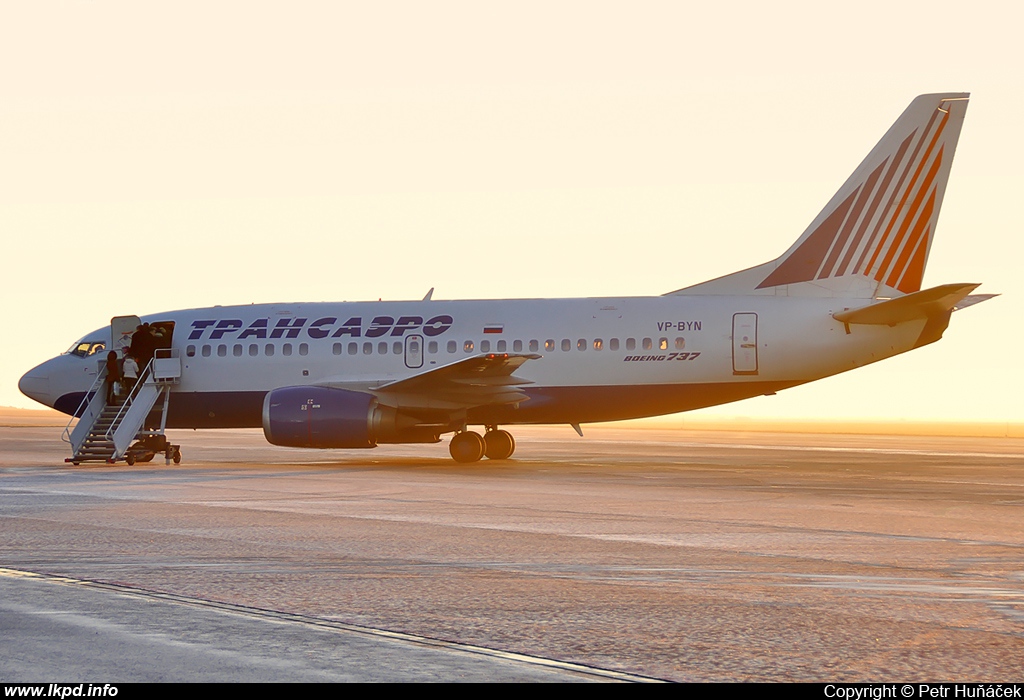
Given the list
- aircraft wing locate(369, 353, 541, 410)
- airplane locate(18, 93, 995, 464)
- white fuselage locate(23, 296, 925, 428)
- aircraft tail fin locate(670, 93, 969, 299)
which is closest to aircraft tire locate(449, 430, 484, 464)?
airplane locate(18, 93, 995, 464)

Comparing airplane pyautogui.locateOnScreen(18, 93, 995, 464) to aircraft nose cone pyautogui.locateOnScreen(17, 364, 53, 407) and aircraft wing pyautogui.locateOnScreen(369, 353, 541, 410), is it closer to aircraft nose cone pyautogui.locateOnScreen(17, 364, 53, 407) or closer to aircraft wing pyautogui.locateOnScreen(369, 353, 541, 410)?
aircraft wing pyautogui.locateOnScreen(369, 353, 541, 410)

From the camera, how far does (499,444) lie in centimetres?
2855

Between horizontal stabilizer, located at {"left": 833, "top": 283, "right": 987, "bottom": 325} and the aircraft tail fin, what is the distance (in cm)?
117

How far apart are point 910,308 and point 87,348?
787 inches

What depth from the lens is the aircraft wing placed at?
25.4 metres

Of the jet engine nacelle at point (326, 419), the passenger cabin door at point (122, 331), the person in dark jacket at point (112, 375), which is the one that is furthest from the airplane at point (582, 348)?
the passenger cabin door at point (122, 331)

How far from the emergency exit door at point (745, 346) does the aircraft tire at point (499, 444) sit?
19.0 feet

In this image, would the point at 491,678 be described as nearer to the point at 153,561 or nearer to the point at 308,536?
the point at 153,561

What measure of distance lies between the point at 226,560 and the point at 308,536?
1.96m

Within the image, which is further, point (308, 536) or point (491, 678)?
point (308, 536)

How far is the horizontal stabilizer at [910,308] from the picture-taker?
23953 millimetres

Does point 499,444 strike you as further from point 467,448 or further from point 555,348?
point 555,348
